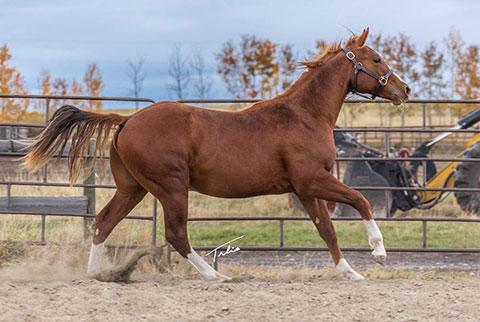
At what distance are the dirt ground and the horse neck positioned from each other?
153 centimetres

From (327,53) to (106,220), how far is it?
2457 millimetres

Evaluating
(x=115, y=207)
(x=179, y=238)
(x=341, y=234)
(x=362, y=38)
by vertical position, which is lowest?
(x=341, y=234)

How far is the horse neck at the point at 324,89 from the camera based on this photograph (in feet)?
19.2

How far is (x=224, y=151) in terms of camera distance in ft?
18.1

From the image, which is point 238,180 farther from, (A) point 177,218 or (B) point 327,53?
(B) point 327,53

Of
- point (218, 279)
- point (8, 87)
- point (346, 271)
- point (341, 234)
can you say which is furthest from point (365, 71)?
point (8, 87)

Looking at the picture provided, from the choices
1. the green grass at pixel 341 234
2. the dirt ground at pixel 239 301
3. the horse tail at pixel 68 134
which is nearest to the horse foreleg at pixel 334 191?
the dirt ground at pixel 239 301

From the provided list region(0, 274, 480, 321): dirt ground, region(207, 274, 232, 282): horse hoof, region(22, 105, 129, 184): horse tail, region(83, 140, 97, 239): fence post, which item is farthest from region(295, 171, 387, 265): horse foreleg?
region(83, 140, 97, 239): fence post

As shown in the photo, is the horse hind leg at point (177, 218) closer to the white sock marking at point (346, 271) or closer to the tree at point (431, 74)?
the white sock marking at point (346, 271)

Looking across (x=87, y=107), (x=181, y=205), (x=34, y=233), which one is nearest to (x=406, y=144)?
(x=87, y=107)

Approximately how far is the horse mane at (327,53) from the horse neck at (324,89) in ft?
0.13

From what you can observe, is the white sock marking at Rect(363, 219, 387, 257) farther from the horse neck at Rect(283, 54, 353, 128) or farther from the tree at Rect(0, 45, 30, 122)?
the tree at Rect(0, 45, 30, 122)

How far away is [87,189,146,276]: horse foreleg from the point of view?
5.80 m

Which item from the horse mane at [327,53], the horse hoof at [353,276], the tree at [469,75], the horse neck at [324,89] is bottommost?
the horse hoof at [353,276]
